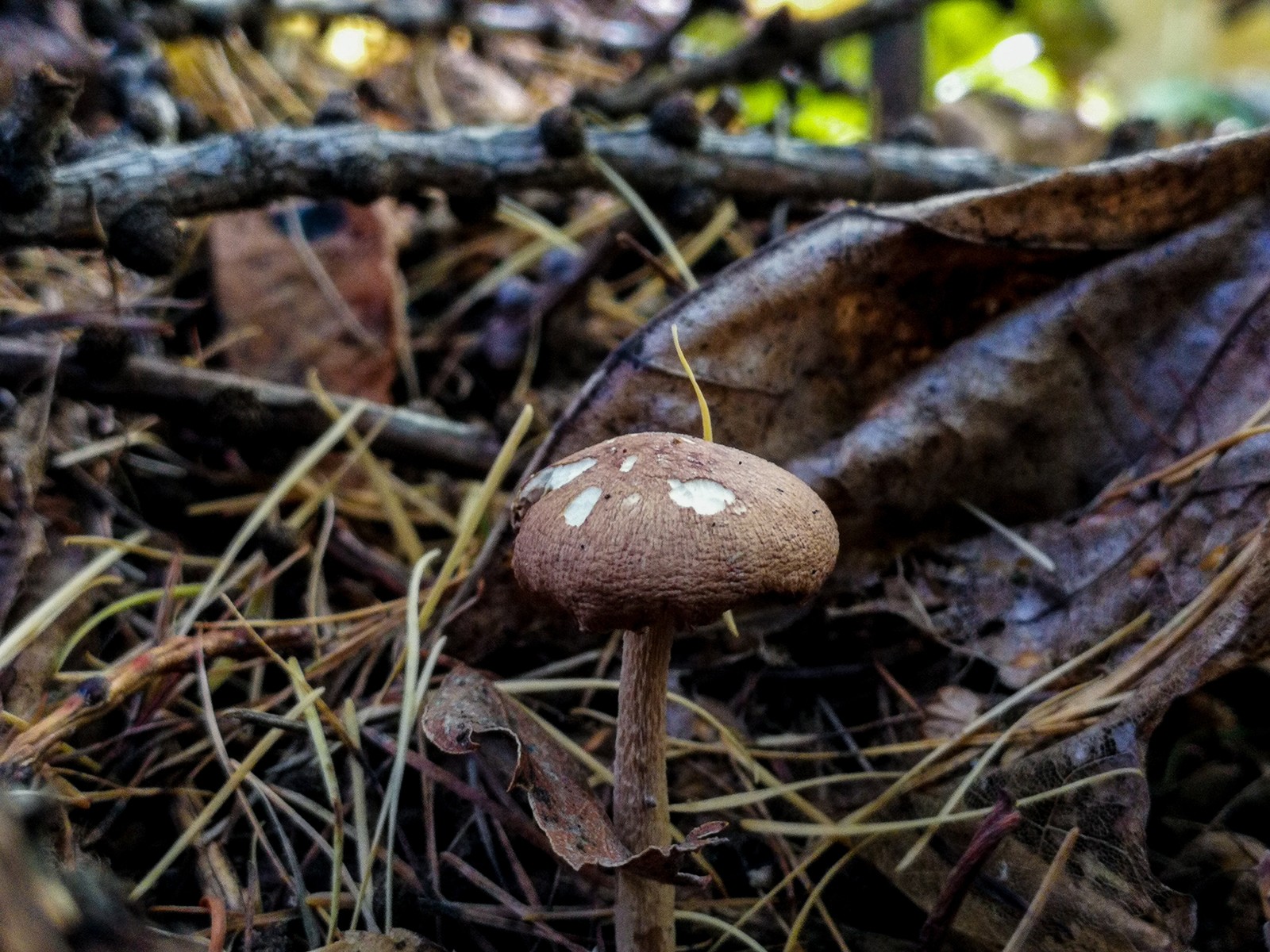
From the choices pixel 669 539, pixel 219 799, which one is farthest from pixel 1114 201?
pixel 219 799

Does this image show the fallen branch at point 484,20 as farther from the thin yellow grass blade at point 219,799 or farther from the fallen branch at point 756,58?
the thin yellow grass blade at point 219,799

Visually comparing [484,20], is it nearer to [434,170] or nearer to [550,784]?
[434,170]

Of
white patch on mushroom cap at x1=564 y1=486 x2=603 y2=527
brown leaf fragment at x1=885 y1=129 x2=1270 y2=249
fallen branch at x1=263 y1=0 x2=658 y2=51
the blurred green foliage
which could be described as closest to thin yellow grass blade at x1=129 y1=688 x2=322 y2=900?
white patch on mushroom cap at x1=564 y1=486 x2=603 y2=527

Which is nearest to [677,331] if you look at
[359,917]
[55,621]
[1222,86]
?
[359,917]

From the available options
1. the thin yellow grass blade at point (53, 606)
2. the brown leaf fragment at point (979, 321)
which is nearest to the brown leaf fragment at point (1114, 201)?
the brown leaf fragment at point (979, 321)

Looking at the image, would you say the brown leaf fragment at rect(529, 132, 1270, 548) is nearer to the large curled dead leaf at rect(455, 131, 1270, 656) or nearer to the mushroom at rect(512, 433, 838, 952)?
the large curled dead leaf at rect(455, 131, 1270, 656)

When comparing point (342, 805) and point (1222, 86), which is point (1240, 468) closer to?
point (342, 805)

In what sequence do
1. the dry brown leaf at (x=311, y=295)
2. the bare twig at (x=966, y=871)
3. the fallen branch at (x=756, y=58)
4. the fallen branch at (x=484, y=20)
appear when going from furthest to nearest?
the fallen branch at (x=484, y=20)
the fallen branch at (x=756, y=58)
the dry brown leaf at (x=311, y=295)
the bare twig at (x=966, y=871)
